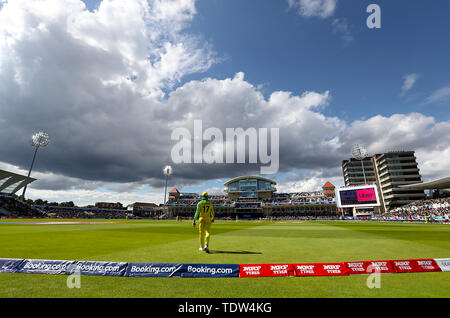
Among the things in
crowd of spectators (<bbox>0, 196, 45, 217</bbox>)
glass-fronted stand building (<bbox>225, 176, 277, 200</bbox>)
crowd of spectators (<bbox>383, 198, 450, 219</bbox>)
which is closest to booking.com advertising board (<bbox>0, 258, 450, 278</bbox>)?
crowd of spectators (<bbox>383, 198, 450, 219</bbox>)

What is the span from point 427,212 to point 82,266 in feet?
265

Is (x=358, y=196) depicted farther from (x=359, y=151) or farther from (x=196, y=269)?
(x=196, y=269)

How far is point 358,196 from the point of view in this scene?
72.4 m

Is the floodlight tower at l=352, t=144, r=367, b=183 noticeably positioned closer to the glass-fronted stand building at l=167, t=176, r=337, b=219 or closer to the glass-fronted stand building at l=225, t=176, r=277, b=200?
the glass-fronted stand building at l=167, t=176, r=337, b=219

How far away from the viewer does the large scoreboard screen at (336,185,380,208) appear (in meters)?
70.2

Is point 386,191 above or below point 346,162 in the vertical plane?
below

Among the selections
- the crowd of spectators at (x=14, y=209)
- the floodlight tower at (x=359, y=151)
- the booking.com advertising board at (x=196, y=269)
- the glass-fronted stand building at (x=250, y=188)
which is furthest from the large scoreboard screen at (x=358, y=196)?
the crowd of spectators at (x=14, y=209)

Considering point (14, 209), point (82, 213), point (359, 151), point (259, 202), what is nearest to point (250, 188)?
point (259, 202)

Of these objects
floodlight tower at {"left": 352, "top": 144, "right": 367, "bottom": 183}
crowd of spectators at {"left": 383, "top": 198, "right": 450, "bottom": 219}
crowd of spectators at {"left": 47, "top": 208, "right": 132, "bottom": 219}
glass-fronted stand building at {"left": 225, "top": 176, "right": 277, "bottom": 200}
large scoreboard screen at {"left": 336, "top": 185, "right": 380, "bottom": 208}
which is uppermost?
floodlight tower at {"left": 352, "top": 144, "right": 367, "bottom": 183}

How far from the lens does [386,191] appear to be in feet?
334

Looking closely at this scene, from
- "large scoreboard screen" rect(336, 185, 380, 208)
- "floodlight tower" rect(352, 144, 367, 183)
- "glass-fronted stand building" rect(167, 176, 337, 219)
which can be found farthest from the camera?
"glass-fronted stand building" rect(167, 176, 337, 219)
